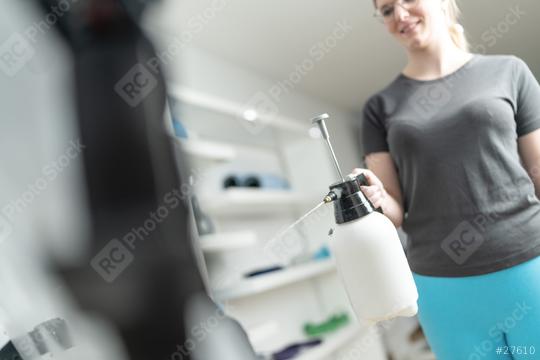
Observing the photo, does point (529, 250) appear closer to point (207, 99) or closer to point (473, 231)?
point (473, 231)

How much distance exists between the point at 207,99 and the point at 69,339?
3.37 feet

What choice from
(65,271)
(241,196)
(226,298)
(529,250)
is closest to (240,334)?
(65,271)

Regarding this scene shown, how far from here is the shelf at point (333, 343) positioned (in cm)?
137

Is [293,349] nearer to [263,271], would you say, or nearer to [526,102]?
[263,271]

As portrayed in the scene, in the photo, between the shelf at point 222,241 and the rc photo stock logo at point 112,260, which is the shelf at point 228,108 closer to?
the shelf at point 222,241

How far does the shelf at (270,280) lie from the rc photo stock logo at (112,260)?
68 centimetres

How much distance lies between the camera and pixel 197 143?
3.84 feet

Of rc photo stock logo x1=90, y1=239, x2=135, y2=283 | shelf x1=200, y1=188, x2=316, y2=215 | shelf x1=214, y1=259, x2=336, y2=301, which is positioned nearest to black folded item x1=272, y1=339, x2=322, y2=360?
shelf x1=214, y1=259, x2=336, y2=301

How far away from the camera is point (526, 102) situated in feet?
1.35

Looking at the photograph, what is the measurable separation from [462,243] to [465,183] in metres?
0.07

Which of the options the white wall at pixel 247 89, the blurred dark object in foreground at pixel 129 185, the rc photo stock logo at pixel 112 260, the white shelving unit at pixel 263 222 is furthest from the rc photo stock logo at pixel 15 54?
the white wall at pixel 247 89

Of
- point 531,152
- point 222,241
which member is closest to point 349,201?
point 531,152

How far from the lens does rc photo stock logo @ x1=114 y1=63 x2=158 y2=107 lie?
0.28 m

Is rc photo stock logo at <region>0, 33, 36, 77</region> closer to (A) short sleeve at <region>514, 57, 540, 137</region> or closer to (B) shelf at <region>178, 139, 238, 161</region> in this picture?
(A) short sleeve at <region>514, 57, 540, 137</region>
